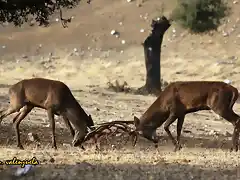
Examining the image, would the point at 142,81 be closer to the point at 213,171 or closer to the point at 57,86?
the point at 57,86

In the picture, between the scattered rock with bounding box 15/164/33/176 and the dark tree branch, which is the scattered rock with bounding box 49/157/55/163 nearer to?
the scattered rock with bounding box 15/164/33/176

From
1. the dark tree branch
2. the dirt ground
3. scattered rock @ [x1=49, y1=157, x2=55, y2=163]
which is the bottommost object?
the dirt ground

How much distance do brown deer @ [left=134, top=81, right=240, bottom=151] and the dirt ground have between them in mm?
457

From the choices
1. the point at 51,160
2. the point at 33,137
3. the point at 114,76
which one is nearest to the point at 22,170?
the point at 51,160

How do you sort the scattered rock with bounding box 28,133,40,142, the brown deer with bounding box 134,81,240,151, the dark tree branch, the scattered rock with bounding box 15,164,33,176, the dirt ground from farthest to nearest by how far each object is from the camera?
1. the scattered rock with bounding box 28,133,40,142
2. the brown deer with bounding box 134,81,240,151
3. the dark tree branch
4. the dirt ground
5. the scattered rock with bounding box 15,164,33,176

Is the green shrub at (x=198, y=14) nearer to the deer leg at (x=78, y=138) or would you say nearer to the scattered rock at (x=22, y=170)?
the deer leg at (x=78, y=138)

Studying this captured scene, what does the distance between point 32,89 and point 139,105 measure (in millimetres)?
8114

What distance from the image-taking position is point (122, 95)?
22297mm

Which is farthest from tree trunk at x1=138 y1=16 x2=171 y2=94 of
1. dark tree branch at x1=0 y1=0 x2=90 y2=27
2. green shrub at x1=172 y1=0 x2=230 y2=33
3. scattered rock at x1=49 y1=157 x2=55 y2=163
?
scattered rock at x1=49 y1=157 x2=55 y2=163

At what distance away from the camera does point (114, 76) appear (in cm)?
2897

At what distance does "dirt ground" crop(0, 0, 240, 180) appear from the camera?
908cm

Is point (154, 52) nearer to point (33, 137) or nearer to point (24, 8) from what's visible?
point (33, 137)

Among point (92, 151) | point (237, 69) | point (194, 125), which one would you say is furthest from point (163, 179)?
point (237, 69)

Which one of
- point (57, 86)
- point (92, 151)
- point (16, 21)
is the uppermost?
point (16, 21)
